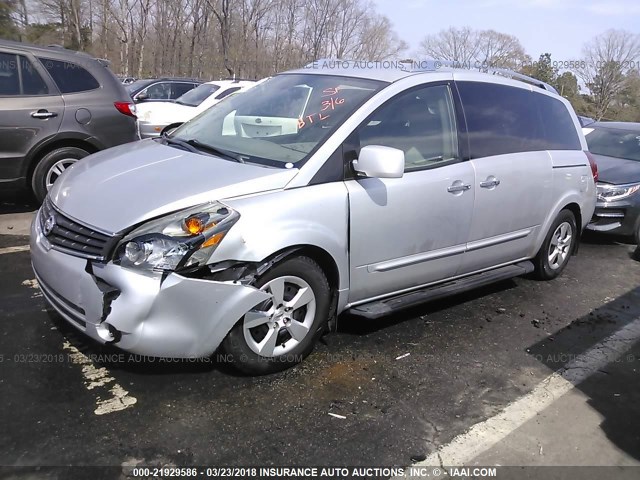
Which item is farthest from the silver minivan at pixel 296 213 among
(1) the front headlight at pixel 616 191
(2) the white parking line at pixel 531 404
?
(1) the front headlight at pixel 616 191

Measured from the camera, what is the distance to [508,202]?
14.2 ft

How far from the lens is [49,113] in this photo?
19.3 ft

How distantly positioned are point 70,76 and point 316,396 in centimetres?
501

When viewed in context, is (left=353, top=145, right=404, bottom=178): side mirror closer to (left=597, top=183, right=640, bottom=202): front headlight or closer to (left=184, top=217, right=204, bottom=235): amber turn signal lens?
(left=184, top=217, right=204, bottom=235): amber turn signal lens

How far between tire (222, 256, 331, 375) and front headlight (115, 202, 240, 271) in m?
0.36

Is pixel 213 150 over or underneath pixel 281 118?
underneath

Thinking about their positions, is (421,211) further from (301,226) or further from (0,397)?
(0,397)

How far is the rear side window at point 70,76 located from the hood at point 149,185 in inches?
123

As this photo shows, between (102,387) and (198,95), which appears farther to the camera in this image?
(198,95)

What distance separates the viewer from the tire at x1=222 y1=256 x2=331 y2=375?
2.99 metres

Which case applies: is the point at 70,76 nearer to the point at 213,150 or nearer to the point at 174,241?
the point at 213,150

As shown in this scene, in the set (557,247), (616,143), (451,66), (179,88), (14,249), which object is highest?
(451,66)

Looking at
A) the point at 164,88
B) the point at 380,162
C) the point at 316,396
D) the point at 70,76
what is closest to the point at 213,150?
the point at 380,162

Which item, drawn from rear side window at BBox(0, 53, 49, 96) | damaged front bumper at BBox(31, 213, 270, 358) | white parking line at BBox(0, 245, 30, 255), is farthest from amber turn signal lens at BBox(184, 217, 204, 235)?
rear side window at BBox(0, 53, 49, 96)
